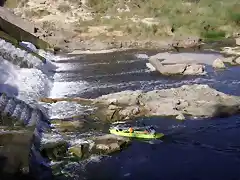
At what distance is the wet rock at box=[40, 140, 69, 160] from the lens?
13.2 m

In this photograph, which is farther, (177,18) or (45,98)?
(177,18)

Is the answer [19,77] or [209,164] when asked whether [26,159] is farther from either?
[19,77]

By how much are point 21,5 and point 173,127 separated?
1216 inches

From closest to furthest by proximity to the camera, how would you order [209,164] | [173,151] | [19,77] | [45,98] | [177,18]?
[209,164] → [173,151] → [45,98] → [19,77] → [177,18]

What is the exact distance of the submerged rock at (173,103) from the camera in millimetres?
17047

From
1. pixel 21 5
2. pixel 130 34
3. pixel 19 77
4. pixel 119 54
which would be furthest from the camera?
pixel 21 5

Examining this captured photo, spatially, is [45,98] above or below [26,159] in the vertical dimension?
below

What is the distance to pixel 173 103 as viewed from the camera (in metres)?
17.7

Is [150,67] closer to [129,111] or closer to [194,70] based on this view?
[194,70]

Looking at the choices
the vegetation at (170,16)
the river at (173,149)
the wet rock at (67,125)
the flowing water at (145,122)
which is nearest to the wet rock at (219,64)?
the flowing water at (145,122)

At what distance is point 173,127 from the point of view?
15711 millimetres

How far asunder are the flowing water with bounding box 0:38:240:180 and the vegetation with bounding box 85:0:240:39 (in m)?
9.76

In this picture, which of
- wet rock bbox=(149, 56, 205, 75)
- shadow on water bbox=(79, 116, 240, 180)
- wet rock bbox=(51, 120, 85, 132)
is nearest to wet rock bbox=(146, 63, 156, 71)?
wet rock bbox=(149, 56, 205, 75)

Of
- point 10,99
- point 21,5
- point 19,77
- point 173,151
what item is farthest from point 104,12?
point 173,151
